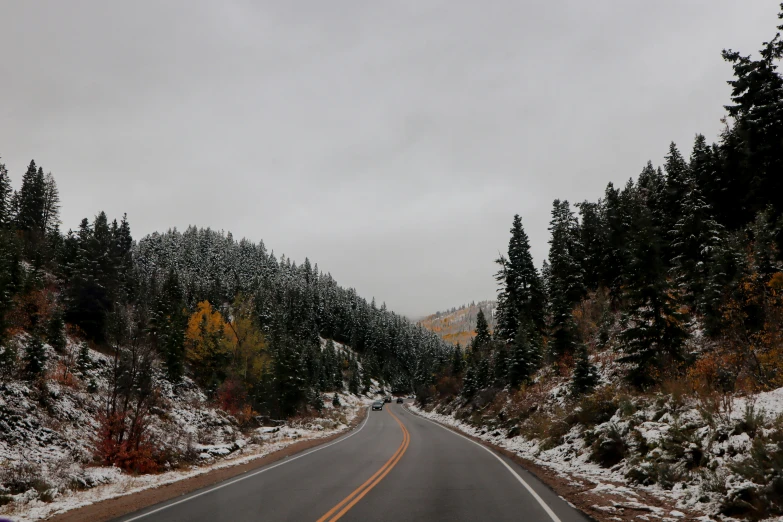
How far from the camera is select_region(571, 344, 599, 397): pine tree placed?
19134mm

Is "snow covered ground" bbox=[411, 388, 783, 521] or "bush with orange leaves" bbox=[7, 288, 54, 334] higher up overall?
"bush with orange leaves" bbox=[7, 288, 54, 334]

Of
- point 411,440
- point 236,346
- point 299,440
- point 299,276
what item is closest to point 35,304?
point 236,346

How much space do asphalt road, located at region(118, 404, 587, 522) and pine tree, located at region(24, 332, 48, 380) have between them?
67.0ft

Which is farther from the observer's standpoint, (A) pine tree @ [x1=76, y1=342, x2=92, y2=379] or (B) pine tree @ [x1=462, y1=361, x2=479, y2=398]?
(B) pine tree @ [x1=462, y1=361, x2=479, y2=398]

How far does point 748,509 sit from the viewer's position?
642 centimetres

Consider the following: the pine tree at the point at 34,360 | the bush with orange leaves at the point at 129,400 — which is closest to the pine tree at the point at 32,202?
the pine tree at the point at 34,360

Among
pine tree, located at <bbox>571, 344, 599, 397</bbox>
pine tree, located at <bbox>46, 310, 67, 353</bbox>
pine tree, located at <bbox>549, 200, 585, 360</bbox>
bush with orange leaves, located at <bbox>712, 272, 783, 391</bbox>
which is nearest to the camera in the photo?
bush with orange leaves, located at <bbox>712, 272, 783, 391</bbox>

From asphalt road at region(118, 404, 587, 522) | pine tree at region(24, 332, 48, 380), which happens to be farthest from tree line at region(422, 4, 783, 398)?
pine tree at region(24, 332, 48, 380)

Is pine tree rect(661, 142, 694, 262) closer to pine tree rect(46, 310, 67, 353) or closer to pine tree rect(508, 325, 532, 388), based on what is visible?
pine tree rect(508, 325, 532, 388)

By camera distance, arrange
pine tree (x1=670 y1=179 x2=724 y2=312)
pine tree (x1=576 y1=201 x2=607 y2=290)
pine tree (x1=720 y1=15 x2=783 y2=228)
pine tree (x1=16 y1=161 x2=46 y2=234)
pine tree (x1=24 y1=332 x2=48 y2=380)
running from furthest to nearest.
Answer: pine tree (x1=16 y1=161 x2=46 y2=234) → pine tree (x1=576 y1=201 x2=607 y2=290) → pine tree (x1=670 y1=179 x2=724 y2=312) → pine tree (x1=24 y1=332 x2=48 y2=380) → pine tree (x1=720 y1=15 x2=783 y2=228)

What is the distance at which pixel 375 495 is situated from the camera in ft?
29.8

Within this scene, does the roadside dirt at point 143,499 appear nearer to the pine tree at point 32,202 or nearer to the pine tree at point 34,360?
the pine tree at point 34,360

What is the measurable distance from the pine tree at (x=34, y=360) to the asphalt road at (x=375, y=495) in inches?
804

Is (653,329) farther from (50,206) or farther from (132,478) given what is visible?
(50,206)
